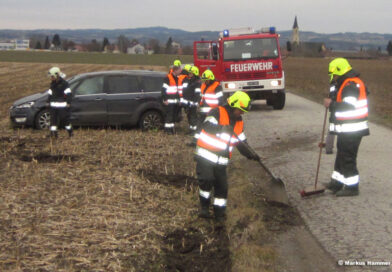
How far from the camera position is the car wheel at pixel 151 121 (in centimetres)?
1369

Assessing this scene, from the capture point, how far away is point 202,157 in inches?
261

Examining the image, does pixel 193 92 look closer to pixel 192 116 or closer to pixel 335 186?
pixel 192 116

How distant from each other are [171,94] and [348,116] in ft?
20.7

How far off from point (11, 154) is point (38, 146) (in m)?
0.97

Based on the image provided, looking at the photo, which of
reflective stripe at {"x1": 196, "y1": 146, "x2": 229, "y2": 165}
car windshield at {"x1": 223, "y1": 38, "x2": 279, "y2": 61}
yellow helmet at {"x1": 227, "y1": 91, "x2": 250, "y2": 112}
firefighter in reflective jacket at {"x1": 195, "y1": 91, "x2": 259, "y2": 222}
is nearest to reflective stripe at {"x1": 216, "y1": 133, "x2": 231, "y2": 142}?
firefighter in reflective jacket at {"x1": 195, "y1": 91, "x2": 259, "y2": 222}

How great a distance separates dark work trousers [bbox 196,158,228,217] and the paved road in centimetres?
115

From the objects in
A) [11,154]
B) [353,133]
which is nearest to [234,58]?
[11,154]

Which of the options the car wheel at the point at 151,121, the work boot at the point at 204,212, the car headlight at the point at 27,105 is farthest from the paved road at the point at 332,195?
the car headlight at the point at 27,105

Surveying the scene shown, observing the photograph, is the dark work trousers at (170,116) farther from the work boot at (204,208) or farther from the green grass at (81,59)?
the green grass at (81,59)

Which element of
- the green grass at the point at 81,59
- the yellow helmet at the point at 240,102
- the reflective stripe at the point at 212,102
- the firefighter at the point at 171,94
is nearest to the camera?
the yellow helmet at the point at 240,102

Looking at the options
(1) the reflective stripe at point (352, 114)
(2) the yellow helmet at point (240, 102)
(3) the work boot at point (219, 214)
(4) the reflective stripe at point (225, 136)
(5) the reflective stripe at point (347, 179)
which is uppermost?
(2) the yellow helmet at point (240, 102)

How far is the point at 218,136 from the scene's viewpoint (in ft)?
21.2

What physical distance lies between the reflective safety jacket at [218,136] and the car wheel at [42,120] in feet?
25.6

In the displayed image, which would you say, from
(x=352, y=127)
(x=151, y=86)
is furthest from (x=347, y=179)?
(x=151, y=86)
